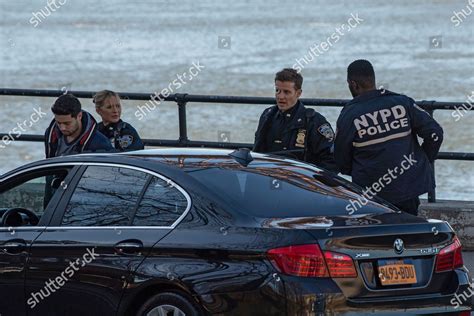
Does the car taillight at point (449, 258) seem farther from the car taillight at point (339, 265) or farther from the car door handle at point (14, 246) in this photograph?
the car door handle at point (14, 246)

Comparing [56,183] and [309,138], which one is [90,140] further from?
[309,138]

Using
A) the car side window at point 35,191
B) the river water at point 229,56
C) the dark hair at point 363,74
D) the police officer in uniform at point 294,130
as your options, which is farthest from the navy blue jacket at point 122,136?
the river water at point 229,56

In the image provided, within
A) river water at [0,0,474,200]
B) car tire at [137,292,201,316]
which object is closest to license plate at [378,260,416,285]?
car tire at [137,292,201,316]

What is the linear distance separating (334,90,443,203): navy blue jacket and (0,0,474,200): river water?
9.27 metres

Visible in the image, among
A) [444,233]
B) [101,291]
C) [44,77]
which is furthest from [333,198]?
[44,77]

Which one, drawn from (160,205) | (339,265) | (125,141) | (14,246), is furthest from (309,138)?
(339,265)

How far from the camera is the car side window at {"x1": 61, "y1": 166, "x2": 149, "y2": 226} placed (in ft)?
26.5

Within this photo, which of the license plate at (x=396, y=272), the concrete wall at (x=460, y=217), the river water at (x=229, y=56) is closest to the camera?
the license plate at (x=396, y=272)

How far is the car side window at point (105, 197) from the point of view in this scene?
807 centimetres

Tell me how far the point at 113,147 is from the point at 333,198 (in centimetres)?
307

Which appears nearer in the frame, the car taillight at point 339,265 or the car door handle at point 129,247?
the car taillight at point 339,265

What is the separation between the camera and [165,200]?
7.94 metres

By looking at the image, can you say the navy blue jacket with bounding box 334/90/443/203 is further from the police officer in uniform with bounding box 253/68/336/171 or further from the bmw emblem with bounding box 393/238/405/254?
the bmw emblem with bounding box 393/238/405/254

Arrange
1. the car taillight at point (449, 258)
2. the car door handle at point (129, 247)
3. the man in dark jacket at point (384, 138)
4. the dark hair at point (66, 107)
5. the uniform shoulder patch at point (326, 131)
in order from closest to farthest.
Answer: the car taillight at point (449, 258) → the car door handle at point (129, 247) → the man in dark jacket at point (384, 138) → the dark hair at point (66, 107) → the uniform shoulder patch at point (326, 131)
